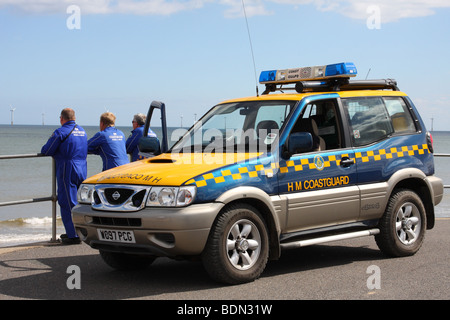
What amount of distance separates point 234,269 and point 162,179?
1.07 meters

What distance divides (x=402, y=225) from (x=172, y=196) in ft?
10.7

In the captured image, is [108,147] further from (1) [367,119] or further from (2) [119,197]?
(1) [367,119]

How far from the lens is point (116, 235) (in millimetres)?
6844

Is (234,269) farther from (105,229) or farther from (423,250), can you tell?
(423,250)

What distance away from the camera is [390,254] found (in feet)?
27.8

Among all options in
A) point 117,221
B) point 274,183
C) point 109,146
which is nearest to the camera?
point 117,221

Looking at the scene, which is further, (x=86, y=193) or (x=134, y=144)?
(x=134, y=144)

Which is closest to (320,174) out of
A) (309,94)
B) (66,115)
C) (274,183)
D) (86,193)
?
(274,183)

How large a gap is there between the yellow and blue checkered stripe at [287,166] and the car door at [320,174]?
0.01 meters

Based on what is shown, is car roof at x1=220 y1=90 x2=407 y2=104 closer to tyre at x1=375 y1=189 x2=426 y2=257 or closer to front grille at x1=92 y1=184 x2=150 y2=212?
tyre at x1=375 y1=189 x2=426 y2=257

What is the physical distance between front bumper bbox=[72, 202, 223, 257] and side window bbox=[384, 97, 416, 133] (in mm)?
2933

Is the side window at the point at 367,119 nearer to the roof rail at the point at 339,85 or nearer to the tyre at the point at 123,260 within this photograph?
the roof rail at the point at 339,85

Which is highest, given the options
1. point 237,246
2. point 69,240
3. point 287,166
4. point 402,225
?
point 287,166
